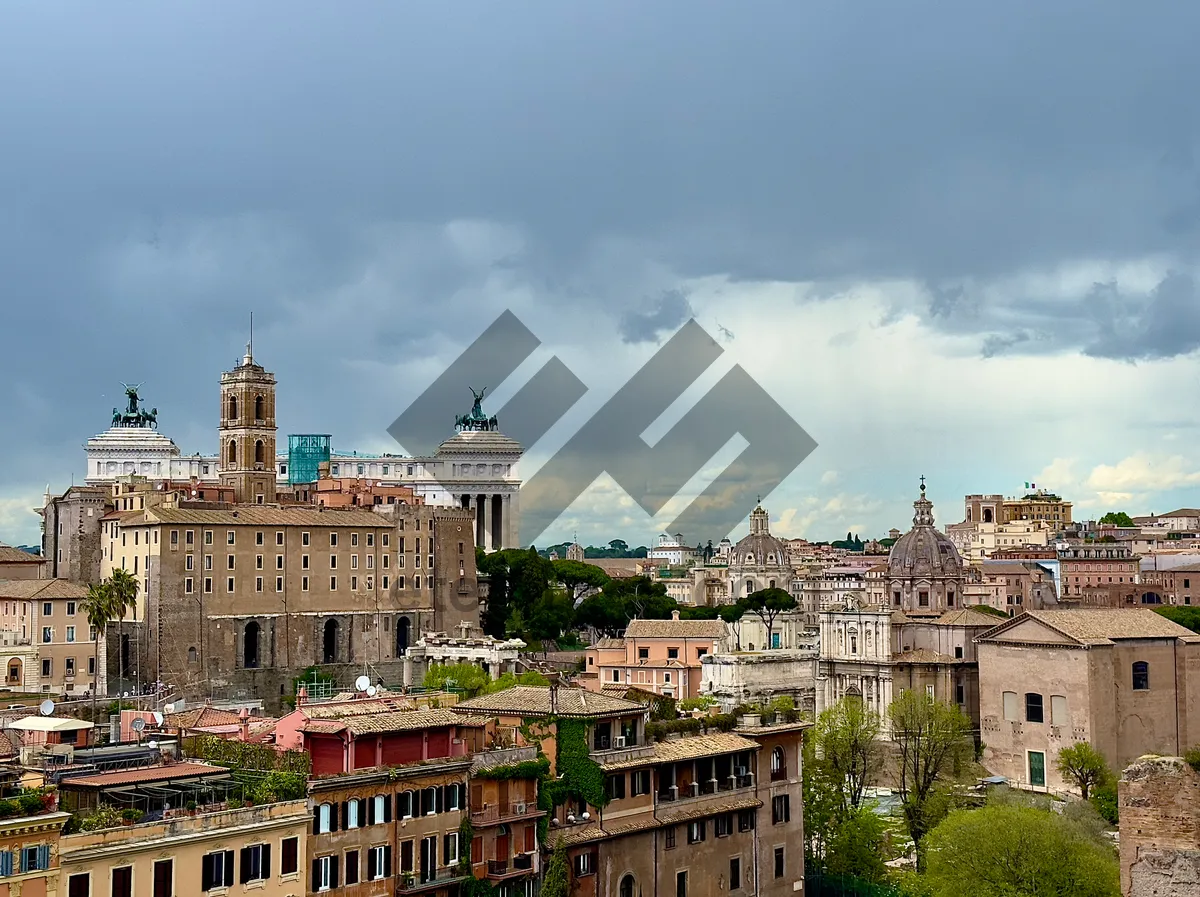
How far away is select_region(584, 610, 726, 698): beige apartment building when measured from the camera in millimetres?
94188

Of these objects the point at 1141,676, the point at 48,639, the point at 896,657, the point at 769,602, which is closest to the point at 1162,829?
the point at 1141,676

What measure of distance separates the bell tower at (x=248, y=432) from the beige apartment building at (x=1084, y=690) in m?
59.1

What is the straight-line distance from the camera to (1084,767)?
230 feet

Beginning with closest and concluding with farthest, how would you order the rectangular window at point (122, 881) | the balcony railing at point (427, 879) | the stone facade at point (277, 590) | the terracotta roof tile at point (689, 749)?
the rectangular window at point (122, 881), the balcony railing at point (427, 879), the terracotta roof tile at point (689, 749), the stone facade at point (277, 590)

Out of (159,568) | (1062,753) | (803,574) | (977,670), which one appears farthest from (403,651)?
(803,574)

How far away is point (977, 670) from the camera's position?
86.1 metres

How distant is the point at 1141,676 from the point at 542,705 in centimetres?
4211

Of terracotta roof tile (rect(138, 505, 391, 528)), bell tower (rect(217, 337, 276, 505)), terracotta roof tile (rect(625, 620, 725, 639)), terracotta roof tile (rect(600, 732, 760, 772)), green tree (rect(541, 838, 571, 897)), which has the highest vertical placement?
bell tower (rect(217, 337, 276, 505))

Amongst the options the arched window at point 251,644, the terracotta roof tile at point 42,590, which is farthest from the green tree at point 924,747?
the terracotta roof tile at point 42,590

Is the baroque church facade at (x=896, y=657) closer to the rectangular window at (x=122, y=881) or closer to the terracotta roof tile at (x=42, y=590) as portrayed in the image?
the terracotta roof tile at (x=42, y=590)

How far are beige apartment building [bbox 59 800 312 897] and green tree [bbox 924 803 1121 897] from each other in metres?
20.1

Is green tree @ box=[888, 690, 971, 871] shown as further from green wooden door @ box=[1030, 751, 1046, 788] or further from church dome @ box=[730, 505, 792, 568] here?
church dome @ box=[730, 505, 792, 568]

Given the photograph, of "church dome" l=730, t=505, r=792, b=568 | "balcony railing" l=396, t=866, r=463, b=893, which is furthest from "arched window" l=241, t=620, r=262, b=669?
"church dome" l=730, t=505, r=792, b=568

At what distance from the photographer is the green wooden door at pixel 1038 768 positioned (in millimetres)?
74312
